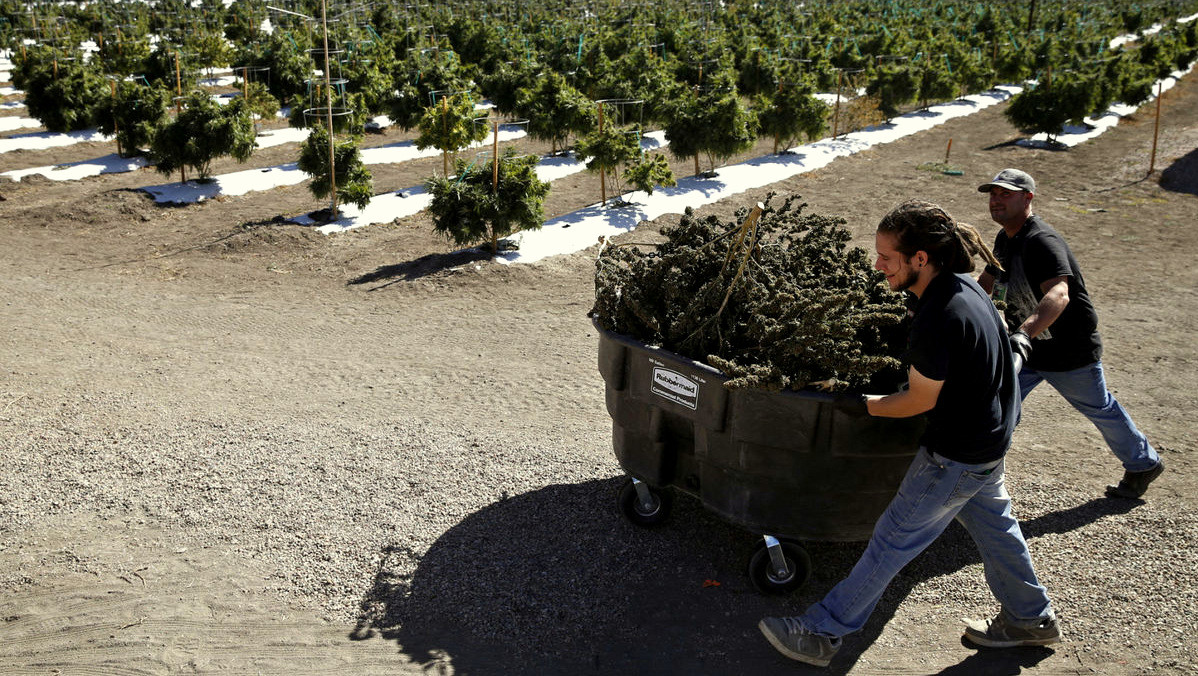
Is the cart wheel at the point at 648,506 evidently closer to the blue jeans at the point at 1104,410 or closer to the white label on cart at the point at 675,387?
the white label on cart at the point at 675,387

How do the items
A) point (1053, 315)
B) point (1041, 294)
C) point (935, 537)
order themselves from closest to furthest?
1. point (935, 537)
2. point (1053, 315)
3. point (1041, 294)

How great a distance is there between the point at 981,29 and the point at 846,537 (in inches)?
1617

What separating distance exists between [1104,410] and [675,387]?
2547mm

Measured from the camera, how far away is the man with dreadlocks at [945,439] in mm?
3660

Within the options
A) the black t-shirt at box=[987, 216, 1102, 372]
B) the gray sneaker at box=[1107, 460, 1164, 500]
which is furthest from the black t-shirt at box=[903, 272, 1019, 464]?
the gray sneaker at box=[1107, 460, 1164, 500]

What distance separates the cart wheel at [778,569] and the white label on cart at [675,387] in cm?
75

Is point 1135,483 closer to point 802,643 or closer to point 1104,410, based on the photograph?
point 1104,410

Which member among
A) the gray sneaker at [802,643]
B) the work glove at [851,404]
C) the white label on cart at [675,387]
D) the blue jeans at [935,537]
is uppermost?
the work glove at [851,404]

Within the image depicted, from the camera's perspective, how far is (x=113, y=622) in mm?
4328

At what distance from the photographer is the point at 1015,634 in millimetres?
4121

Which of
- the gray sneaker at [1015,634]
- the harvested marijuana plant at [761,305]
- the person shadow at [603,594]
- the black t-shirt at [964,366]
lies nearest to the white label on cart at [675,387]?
the harvested marijuana plant at [761,305]

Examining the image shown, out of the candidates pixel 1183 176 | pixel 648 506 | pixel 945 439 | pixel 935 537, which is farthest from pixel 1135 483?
pixel 1183 176

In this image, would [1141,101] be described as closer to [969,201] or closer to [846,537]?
[969,201]

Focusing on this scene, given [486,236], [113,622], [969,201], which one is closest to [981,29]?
[969,201]
